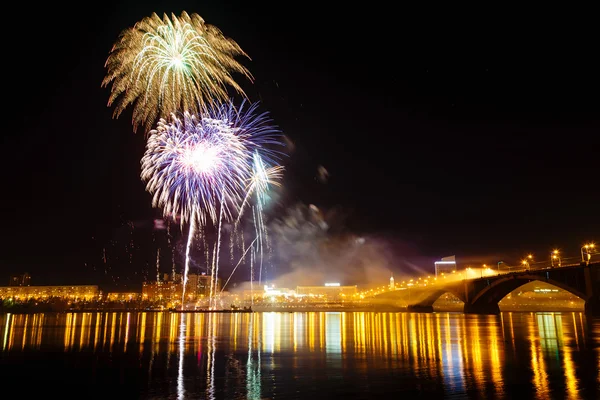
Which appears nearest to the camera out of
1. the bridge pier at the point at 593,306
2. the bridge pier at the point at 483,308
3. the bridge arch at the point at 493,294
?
the bridge pier at the point at 593,306

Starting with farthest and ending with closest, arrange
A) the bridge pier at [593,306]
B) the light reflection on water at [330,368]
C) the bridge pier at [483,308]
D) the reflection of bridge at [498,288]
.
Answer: the bridge pier at [483,308] < the reflection of bridge at [498,288] < the bridge pier at [593,306] < the light reflection on water at [330,368]

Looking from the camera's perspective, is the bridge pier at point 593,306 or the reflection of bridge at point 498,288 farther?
the reflection of bridge at point 498,288

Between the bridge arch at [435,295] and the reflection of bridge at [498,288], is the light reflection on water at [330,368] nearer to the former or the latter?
the reflection of bridge at [498,288]

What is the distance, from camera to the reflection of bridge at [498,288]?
236ft

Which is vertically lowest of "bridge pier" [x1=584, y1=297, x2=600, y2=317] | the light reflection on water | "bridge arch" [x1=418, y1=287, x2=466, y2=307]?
the light reflection on water

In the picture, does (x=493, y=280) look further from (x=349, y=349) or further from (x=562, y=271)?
(x=349, y=349)

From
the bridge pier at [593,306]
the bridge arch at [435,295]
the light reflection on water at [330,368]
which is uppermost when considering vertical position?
the bridge arch at [435,295]

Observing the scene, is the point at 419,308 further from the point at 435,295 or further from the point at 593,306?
the point at 593,306

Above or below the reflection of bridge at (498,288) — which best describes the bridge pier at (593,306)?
below

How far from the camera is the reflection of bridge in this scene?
2832 inches

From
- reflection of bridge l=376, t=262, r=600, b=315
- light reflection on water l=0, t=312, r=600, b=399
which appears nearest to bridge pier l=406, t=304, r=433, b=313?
reflection of bridge l=376, t=262, r=600, b=315

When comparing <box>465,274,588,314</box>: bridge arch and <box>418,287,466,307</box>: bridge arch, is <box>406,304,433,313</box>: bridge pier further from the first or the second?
<box>465,274,588,314</box>: bridge arch

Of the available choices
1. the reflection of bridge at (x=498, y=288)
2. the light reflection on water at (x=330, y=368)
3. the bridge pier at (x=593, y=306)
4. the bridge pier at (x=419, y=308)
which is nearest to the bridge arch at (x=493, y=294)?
the reflection of bridge at (x=498, y=288)

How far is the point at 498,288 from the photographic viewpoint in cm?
10538
